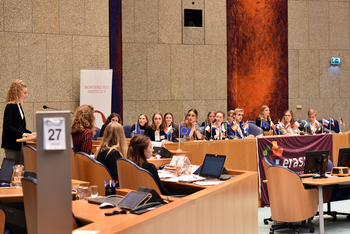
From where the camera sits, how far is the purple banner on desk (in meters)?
7.23

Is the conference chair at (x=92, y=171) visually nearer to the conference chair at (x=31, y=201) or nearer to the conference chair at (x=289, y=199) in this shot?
the conference chair at (x=31, y=201)

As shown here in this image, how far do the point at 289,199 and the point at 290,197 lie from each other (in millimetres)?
31

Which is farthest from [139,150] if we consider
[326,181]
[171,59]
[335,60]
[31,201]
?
[335,60]

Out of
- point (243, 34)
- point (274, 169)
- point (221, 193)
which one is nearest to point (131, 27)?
point (243, 34)

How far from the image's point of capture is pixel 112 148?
4.02m

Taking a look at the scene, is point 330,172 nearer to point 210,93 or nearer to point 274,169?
point 274,169

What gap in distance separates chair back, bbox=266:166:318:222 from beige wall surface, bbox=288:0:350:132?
7.70 meters

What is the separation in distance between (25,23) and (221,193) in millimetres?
7682

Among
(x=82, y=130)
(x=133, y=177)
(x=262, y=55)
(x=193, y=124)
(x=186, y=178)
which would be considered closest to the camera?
(x=133, y=177)

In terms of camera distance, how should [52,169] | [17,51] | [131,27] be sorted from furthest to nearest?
[131,27], [17,51], [52,169]

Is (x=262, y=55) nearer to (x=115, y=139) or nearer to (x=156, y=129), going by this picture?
(x=156, y=129)

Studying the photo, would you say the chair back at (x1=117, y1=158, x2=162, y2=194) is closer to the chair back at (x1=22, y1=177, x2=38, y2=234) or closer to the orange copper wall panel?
the chair back at (x1=22, y1=177, x2=38, y2=234)

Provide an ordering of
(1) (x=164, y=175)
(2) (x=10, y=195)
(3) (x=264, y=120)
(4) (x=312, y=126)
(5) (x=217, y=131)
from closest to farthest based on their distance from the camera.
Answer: (2) (x=10, y=195), (1) (x=164, y=175), (5) (x=217, y=131), (4) (x=312, y=126), (3) (x=264, y=120)

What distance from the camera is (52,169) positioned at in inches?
68.9
